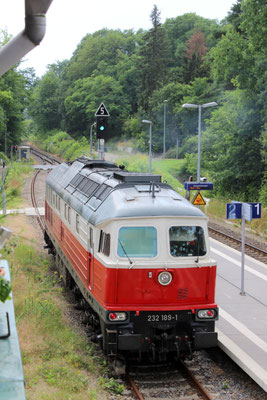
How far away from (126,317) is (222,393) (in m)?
2.07

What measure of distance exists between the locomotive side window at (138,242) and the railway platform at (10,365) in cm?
259

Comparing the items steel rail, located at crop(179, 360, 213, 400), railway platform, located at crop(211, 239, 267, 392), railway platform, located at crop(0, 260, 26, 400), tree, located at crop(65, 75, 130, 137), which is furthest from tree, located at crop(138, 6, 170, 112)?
railway platform, located at crop(0, 260, 26, 400)

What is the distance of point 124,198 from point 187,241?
56.7 inches

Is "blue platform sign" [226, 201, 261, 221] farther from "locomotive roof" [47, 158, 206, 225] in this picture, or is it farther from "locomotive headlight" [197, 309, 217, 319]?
"locomotive headlight" [197, 309, 217, 319]

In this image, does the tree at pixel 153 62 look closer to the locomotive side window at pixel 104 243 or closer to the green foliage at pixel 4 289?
the locomotive side window at pixel 104 243

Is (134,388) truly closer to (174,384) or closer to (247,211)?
(174,384)

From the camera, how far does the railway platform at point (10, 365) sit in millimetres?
4895

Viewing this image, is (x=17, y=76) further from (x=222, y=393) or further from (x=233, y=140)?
(x=222, y=393)

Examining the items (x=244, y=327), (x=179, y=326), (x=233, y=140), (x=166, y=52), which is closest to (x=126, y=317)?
(x=179, y=326)

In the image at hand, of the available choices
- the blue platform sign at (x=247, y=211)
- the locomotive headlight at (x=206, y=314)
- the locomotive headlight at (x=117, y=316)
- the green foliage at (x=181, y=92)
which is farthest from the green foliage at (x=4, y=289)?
the green foliage at (x=181, y=92)

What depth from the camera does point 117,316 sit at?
897 centimetres

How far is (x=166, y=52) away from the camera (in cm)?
8200

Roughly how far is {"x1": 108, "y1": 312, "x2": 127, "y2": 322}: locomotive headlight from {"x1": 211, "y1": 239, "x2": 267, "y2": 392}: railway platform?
89.3 inches

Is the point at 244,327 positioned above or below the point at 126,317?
below
